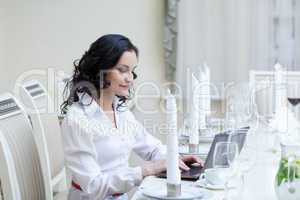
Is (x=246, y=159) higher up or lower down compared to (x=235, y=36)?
lower down

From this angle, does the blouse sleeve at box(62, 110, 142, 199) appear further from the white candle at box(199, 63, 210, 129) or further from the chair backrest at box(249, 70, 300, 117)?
the chair backrest at box(249, 70, 300, 117)

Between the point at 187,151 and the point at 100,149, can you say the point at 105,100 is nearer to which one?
the point at 100,149

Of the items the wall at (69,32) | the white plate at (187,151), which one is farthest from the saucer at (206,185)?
the wall at (69,32)

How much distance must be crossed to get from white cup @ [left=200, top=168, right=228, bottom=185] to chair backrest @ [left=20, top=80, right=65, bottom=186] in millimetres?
653

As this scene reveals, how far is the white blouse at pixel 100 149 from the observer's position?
1637 millimetres

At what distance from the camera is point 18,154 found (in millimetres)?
1649

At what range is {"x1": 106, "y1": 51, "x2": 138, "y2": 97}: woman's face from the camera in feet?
5.95

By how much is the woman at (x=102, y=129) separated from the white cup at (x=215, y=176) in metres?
0.19

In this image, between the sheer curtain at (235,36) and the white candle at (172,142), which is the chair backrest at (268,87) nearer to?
the sheer curtain at (235,36)

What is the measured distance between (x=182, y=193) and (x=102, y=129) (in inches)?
19.6

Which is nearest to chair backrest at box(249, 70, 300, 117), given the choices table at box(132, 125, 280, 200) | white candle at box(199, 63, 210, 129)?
white candle at box(199, 63, 210, 129)

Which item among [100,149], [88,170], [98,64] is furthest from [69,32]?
[88,170]

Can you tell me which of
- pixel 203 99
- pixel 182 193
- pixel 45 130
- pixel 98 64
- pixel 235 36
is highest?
pixel 235 36

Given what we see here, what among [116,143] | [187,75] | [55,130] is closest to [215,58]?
[187,75]
